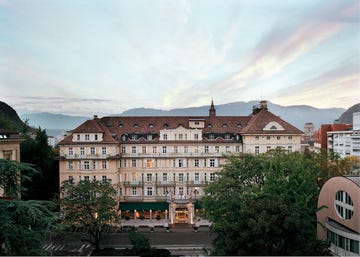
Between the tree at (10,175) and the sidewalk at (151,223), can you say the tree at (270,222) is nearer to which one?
Answer: the tree at (10,175)

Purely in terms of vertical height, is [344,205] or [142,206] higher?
[344,205]

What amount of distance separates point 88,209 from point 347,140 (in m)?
50.8

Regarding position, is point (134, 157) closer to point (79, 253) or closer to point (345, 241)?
A: point (79, 253)

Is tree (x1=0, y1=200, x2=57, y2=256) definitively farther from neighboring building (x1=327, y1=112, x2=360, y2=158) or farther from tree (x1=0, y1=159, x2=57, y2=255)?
neighboring building (x1=327, y1=112, x2=360, y2=158)

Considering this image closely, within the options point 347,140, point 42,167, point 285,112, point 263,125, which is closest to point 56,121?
point 42,167

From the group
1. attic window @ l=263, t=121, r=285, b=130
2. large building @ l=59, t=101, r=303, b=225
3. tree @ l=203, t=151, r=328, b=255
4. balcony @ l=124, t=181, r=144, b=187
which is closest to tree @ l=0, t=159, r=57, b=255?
tree @ l=203, t=151, r=328, b=255

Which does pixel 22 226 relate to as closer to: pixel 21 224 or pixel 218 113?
pixel 21 224

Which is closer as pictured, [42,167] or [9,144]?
[9,144]

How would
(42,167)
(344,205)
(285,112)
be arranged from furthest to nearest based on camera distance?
(285,112), (42,167), (344,205)

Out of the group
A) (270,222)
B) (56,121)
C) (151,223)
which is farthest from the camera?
(56,121)

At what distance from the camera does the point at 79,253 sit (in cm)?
2711

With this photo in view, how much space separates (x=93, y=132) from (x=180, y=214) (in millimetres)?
13798

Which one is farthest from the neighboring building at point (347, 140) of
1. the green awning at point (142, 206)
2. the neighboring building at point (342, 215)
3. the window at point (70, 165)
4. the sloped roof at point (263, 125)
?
the window at point (70, 165)

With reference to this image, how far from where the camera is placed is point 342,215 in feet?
72.5
